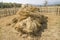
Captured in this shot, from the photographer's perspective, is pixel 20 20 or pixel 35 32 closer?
pixel 35 32

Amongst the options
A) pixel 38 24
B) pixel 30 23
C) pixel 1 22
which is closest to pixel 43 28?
pixel 38 24

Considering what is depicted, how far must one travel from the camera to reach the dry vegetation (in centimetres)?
981

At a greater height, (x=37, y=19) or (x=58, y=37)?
(x=37, y=19)

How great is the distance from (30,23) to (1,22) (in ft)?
9.41

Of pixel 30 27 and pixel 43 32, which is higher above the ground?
pixel 30 27

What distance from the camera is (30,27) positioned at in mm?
9750

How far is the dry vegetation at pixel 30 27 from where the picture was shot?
32.2ft

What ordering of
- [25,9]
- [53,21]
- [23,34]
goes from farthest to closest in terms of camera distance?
[53,21] → [25,9] → [23,34]

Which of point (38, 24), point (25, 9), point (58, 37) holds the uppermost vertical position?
point (25, 9)

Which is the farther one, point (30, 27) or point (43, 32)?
point (43, 32)

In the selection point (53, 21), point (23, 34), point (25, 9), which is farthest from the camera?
point (53, 21)

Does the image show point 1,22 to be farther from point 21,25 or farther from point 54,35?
point 54,35

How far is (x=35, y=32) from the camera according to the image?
392 inches

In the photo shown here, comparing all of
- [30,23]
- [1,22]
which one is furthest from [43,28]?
[1,22]
